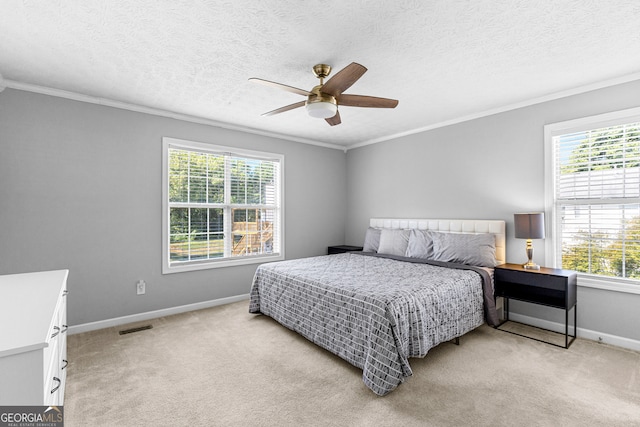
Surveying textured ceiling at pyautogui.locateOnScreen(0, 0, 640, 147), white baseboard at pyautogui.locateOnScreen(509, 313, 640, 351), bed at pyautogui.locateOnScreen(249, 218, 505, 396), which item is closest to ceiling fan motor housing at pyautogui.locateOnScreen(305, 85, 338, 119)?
textured ceiling at pyautogui.locateOnScreen(0, 0, 640, 147)

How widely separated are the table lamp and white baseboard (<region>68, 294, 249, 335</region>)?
3705 millimetres

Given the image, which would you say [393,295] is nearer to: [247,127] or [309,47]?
[309,47]

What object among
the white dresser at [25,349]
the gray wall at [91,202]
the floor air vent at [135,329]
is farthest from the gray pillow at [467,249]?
the white dresser at [25,349]

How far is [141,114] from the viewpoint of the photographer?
3605mm

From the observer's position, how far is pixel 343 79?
219 cm

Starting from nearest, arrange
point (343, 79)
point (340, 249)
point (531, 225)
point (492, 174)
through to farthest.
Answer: point (343, 79) < point (531, 225) < point (492, 174) < point (340, 249)

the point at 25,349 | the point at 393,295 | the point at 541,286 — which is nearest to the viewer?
the point at 25,349

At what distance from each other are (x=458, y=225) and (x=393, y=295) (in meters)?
2.19

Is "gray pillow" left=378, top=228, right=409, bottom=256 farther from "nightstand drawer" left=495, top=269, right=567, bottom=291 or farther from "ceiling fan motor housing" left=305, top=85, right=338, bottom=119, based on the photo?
"ceiling fan motor housing" left=305, top=85, right=338, bottom=119

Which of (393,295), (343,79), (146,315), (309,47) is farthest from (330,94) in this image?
(146,315)

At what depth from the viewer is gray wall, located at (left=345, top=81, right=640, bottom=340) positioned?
2.93 meters

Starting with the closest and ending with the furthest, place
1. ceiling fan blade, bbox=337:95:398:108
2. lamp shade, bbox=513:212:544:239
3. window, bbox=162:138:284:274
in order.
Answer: ceiling fan blade, bbox=337:95:398:108
lamp shade, bbox=513:212:544:239
window, bbox=162:138:284:274

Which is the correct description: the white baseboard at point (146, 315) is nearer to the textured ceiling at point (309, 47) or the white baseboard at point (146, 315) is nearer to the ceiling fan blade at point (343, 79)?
the textured ceiling at point (309, 47)

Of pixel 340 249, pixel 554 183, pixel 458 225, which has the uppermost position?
pixel 554 183
